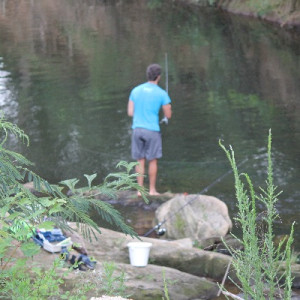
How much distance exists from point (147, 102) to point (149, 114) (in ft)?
0.50

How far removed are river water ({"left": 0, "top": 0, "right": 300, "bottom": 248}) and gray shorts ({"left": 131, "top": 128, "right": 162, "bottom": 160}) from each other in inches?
29.5

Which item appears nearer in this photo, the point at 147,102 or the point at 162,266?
the point at 162,266

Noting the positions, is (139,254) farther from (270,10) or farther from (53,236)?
(270,10)

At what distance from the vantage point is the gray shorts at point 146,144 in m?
10.1

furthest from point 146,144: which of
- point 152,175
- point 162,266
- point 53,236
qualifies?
point 53,236

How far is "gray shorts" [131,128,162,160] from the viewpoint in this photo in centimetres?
1007

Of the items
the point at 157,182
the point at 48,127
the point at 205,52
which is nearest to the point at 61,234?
the point at 157,182

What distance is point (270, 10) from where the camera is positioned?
111ft

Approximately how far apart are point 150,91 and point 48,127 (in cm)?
508

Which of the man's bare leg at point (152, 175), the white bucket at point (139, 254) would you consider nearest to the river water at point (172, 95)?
the man's bare leg at point (152, 175)

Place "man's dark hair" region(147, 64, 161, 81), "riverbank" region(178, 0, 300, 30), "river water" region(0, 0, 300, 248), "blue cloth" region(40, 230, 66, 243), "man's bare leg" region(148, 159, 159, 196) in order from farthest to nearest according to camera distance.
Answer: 1. "riverbank" region(178, 0, 300, 30)
2. "river water" region(0, 0, 300, 248)
3. "man's bare leg" region(148, 159, 159, 196)
4. "man's dark hair" region(147, 64, 161, 81)
5. "blue cloth" region(40, 230, 66, 243)

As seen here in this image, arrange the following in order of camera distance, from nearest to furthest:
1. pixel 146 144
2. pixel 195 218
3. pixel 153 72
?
pixel 195 218 < pixel 153 72 < pixel 146 144

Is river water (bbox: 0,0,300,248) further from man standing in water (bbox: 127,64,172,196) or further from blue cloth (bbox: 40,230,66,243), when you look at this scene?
blue cloth (bbox: 40,230,66,243)

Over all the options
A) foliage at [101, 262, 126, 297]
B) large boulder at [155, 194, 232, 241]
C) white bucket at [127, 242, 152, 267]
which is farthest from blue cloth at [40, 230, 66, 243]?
large boulder at [155, 194, 232, 241]
